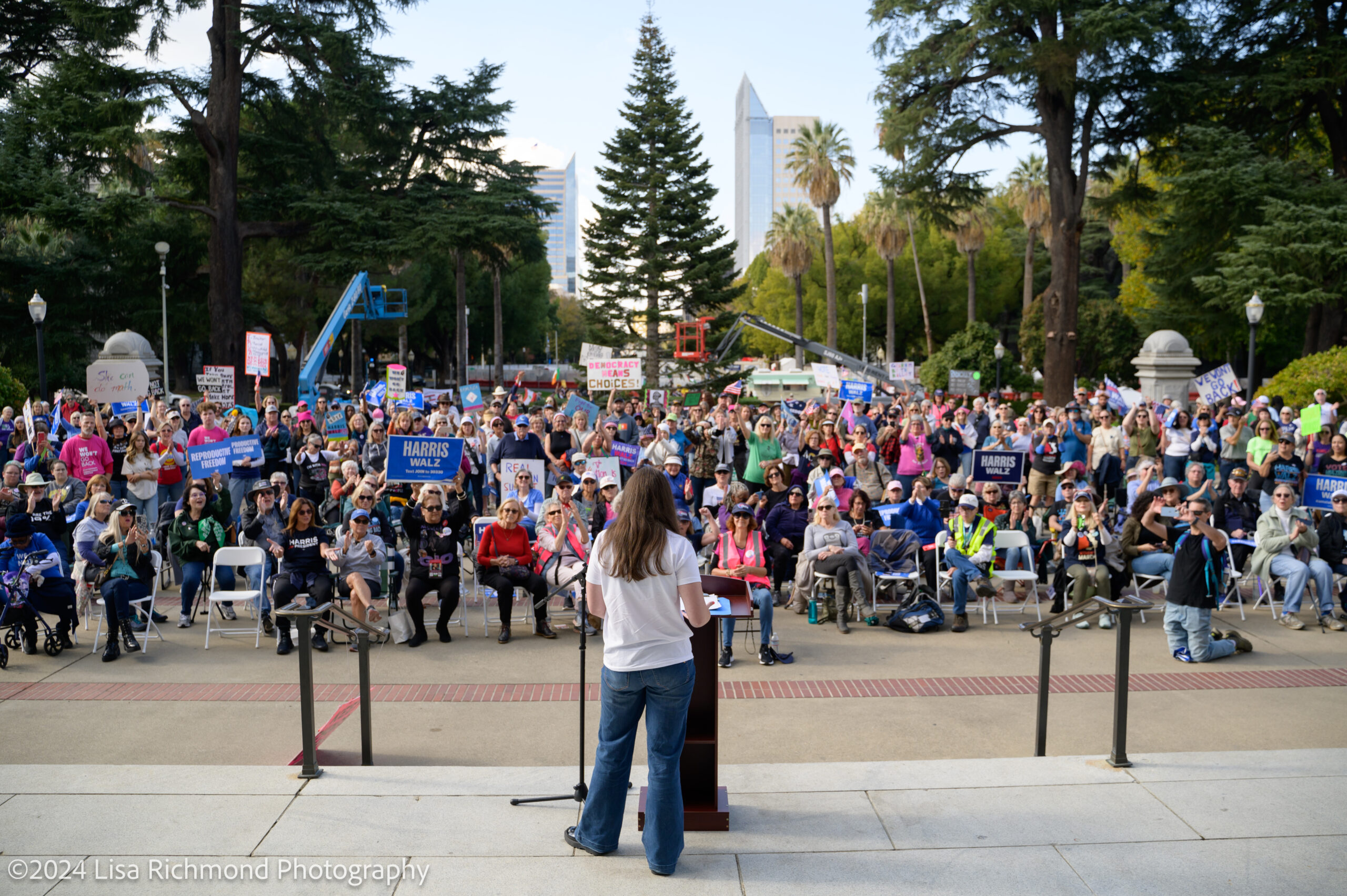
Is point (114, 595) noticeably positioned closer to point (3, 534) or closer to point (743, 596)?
point (3, 534)

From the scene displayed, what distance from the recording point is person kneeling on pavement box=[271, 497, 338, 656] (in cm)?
889

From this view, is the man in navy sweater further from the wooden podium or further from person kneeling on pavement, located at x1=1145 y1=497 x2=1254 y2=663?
the wooden podium

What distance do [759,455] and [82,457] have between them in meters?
8.47

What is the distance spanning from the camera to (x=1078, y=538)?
32.4ft

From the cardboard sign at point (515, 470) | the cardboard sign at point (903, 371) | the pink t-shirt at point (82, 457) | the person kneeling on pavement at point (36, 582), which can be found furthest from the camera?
the cardboard sign at point (903, 371)

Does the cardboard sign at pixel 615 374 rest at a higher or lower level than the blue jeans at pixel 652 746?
higher

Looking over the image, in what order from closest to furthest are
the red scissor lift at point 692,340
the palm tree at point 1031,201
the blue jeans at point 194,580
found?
1. the blue jeans at point 194,580
2. the red scissor lift at point 692,340
3. the palm tree at point 1031,201

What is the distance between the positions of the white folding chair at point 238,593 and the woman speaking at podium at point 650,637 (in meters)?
5.93

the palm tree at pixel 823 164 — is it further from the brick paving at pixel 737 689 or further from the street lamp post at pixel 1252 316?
the brick paving at pixel 737 689

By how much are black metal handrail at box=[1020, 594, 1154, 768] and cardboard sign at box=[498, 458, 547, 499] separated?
712 centimetres

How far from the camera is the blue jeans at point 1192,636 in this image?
838 cm

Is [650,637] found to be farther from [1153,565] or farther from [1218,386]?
[1218,386]

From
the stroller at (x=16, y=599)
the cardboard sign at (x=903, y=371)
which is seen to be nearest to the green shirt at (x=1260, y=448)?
the stroller at (x=16, y=599)

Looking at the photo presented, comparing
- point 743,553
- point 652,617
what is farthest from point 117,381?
point 652,617
